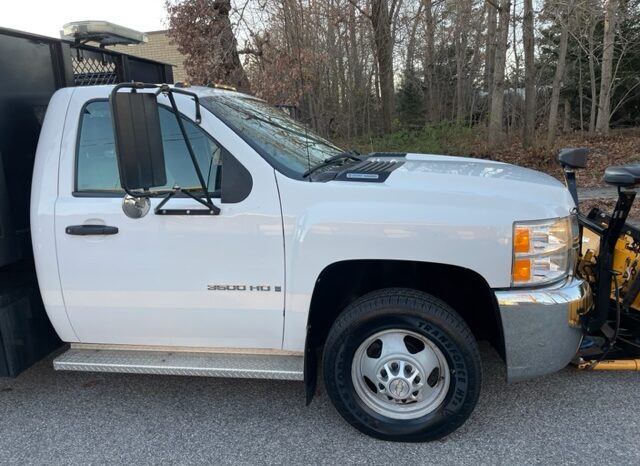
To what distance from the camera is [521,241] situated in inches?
110

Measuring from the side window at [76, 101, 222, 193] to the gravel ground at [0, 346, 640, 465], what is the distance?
1440 mm

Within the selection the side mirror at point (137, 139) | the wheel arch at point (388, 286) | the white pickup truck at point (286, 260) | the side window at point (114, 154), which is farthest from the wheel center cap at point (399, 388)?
the side mirror at point (137, 139)

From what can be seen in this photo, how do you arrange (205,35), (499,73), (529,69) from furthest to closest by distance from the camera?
(499,73) < (529,69) < (205,35)

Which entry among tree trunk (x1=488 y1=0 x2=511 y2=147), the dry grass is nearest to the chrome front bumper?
the dry grass

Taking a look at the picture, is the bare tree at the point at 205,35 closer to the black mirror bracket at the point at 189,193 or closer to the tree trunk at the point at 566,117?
the black mirror bracket at the point at 189,193

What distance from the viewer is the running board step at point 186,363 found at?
309cm

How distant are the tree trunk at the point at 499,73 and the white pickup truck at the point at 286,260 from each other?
9808mm

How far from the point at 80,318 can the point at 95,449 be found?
769 millimetres

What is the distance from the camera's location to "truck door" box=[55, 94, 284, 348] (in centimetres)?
301

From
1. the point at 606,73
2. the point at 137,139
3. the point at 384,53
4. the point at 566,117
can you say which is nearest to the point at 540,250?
the point at 137,139

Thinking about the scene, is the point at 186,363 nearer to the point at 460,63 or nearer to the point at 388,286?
the point at 388,286

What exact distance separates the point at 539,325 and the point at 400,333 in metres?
0.73

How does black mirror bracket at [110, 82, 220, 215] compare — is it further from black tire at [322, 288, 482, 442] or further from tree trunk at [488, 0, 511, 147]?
tree trunk at [488, 0, 511, 147]

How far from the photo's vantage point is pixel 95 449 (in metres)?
3.10
